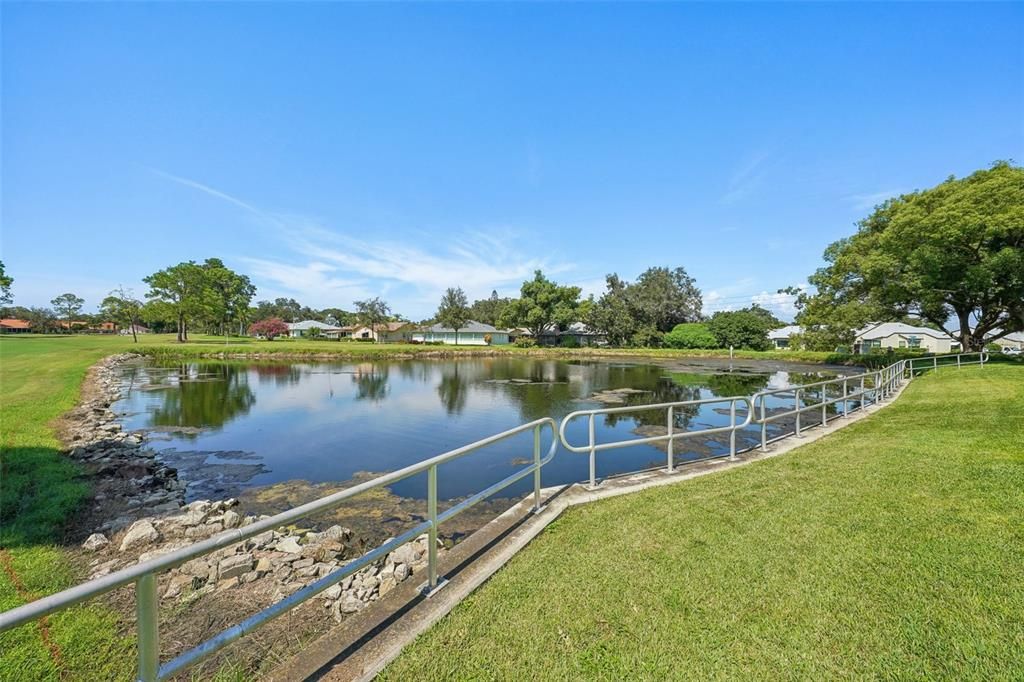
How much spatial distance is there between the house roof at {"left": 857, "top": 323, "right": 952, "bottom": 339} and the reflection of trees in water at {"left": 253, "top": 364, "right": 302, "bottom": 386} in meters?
57.1

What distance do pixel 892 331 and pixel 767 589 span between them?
64822 mm

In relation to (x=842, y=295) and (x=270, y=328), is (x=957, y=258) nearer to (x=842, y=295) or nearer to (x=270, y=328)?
(x=842, y=295)

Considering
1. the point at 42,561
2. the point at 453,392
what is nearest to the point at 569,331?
the point at 453,392

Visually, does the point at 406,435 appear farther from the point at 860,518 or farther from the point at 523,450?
the point at 860,518

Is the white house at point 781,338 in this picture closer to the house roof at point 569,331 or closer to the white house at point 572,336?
the white house at point 572,336

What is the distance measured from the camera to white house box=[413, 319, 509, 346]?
233ft

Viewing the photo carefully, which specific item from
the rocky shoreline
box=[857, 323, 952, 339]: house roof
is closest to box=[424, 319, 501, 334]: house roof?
box=[857, 323, 952, 339]: house roof

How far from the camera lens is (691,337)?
60562mm

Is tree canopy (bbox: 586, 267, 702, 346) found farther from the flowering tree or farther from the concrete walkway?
the concrete walkway

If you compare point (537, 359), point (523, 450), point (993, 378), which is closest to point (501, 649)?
point (523, 450)

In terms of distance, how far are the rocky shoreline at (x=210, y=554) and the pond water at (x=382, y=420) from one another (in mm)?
1288

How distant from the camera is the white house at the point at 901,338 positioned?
4988 centimetres

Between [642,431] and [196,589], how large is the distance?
11.9m

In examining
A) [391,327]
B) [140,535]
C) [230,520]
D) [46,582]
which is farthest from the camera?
[391,327]
